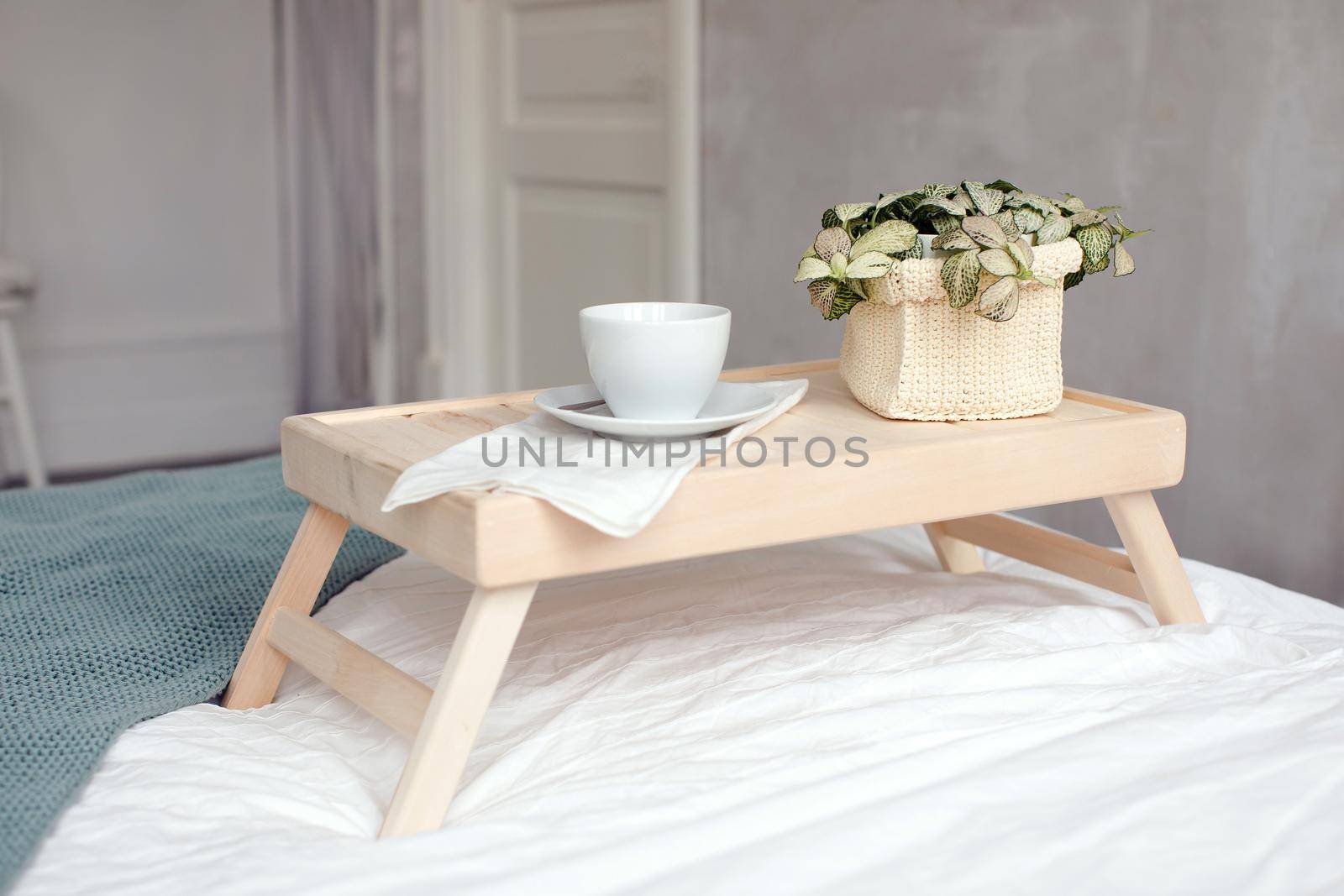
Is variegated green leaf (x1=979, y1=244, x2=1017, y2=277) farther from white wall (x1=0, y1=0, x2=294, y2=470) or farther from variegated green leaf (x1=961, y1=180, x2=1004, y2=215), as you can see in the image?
white wall (x1=0, y1=0, x2=294, y2=470)

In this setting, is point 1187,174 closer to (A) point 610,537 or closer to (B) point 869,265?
(B) point 869,265

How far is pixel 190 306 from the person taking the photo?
3260mm

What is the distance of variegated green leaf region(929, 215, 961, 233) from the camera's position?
0.94m

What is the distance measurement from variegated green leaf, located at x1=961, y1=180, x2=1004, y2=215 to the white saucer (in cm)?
22

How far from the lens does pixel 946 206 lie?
3.17 ft

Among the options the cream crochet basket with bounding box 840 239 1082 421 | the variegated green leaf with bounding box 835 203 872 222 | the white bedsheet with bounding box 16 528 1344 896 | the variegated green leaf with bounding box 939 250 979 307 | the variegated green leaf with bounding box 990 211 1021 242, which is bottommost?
the white bedsheet with bounding box 16 528 1344 896

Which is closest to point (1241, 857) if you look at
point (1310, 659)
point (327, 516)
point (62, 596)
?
point (1310, 659)

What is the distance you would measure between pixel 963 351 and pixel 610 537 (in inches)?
14.3

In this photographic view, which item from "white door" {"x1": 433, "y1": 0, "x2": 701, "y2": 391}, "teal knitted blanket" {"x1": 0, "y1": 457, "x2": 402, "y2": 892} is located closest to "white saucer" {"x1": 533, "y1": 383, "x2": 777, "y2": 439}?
"teal knitted blanket" {"x1": 0, "y1": 457, "x2": 402, "y2": 892}

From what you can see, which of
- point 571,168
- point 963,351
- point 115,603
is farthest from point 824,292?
point 571,168

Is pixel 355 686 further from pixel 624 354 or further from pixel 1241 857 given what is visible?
pixel 1241 857

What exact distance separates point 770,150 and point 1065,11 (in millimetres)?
602

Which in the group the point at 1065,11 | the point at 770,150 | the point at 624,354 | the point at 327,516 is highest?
the point at 1065,11

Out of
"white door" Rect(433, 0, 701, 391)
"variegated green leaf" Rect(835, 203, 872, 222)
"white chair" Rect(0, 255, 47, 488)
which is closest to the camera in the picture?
"variegated green leaf" Rect(835, 203, 872, 222)
